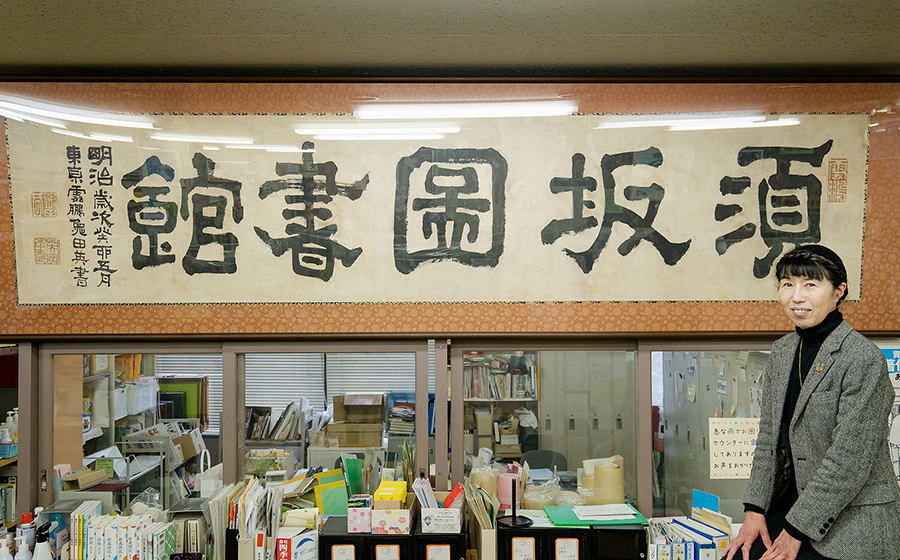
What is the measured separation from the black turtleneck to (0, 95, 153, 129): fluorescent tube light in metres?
2.77

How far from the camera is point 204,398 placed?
2752mm

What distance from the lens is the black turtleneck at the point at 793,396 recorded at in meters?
1.87

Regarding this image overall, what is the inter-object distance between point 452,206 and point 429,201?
0.11 m

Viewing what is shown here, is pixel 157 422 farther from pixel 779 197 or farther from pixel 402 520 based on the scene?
pixel 779 197

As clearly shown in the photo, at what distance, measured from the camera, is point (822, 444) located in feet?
5.93

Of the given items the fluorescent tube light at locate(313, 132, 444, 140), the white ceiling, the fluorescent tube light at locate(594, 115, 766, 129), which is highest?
the white ceiling

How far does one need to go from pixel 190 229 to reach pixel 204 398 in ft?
2.72

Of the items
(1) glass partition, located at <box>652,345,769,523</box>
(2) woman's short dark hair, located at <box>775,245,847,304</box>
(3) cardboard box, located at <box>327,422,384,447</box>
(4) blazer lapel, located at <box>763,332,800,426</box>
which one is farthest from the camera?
(3) cardboard box, located at <box>327,422,384,447</box>

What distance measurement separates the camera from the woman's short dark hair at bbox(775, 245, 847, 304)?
186 cm

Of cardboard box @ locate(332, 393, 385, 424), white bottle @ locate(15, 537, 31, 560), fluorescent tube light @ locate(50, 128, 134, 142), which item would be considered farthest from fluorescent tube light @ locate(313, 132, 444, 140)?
white bottle @ locate(15, 537, 31, 560)

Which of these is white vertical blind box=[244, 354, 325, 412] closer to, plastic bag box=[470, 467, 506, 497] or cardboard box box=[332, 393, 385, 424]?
cardboard box box=[332, 393, 385, 424]

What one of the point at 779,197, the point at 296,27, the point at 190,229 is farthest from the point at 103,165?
the point at 779,197

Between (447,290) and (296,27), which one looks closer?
(296,27)

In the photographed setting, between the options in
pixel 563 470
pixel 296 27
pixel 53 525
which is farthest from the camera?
pixel 563 470
